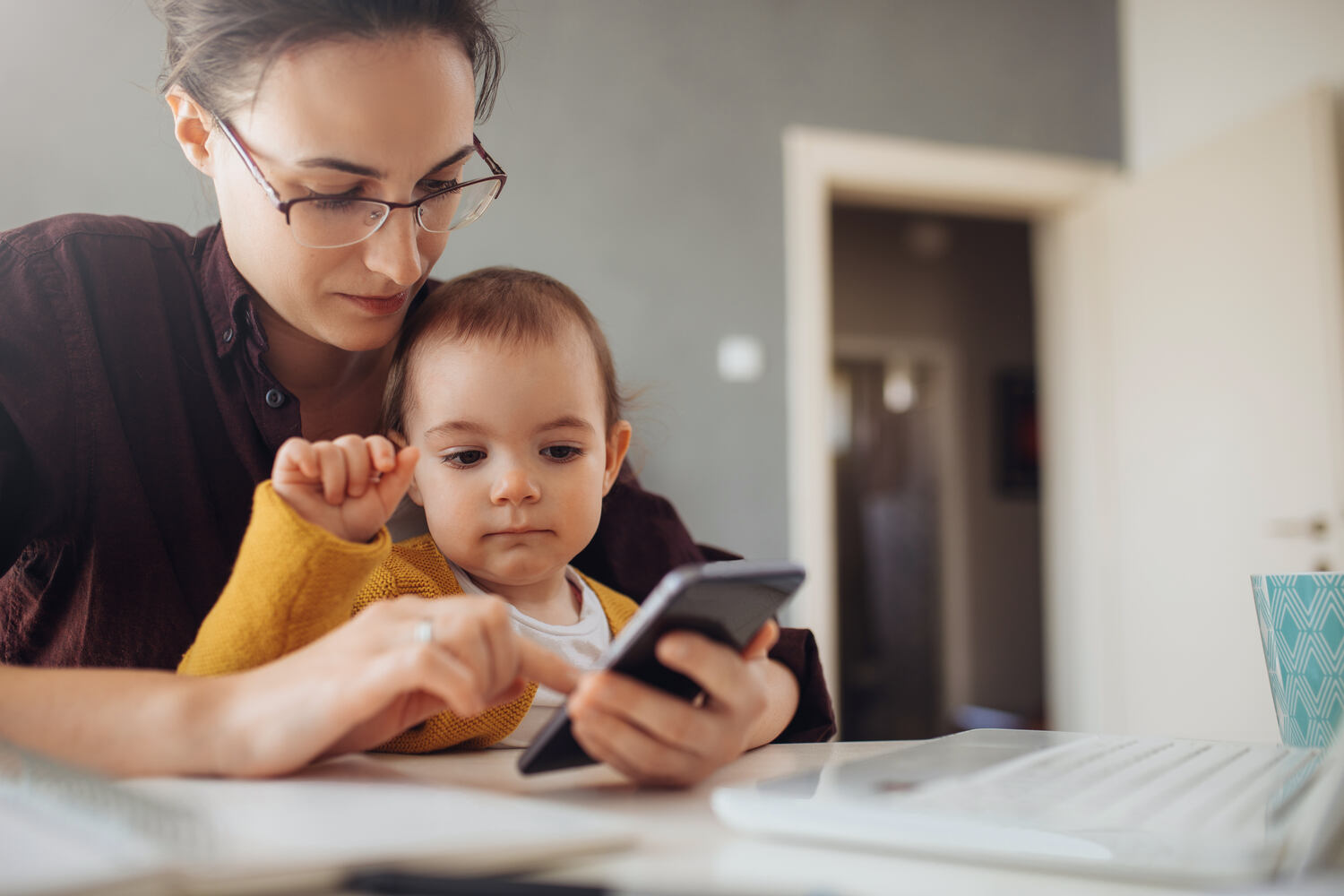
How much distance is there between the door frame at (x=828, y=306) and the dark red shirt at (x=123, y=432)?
2.65ft

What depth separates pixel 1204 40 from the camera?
2.39 metres

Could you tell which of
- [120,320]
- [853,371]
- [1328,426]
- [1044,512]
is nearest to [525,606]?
[120,320]

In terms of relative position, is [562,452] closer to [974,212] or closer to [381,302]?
[381,302]

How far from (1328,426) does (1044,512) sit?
92cm

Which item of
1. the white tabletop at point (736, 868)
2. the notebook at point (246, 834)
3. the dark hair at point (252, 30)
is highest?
the dark hair at point (252, 30)

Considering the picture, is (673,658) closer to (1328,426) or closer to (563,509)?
(563,509)

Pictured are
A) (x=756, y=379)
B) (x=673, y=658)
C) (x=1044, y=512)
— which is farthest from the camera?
(x=1044, y=512)

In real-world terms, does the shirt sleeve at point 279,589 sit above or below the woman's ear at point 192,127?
below

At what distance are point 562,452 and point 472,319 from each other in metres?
0.13

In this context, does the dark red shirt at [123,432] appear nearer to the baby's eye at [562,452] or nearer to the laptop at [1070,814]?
the baby's eye at [562,452]

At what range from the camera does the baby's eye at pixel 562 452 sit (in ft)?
2.73

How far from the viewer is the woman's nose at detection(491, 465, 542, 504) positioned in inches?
30.5

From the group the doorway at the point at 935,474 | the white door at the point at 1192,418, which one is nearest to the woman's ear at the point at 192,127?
the white door at the point at 1192,418

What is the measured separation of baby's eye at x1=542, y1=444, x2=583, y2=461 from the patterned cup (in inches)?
21.1
